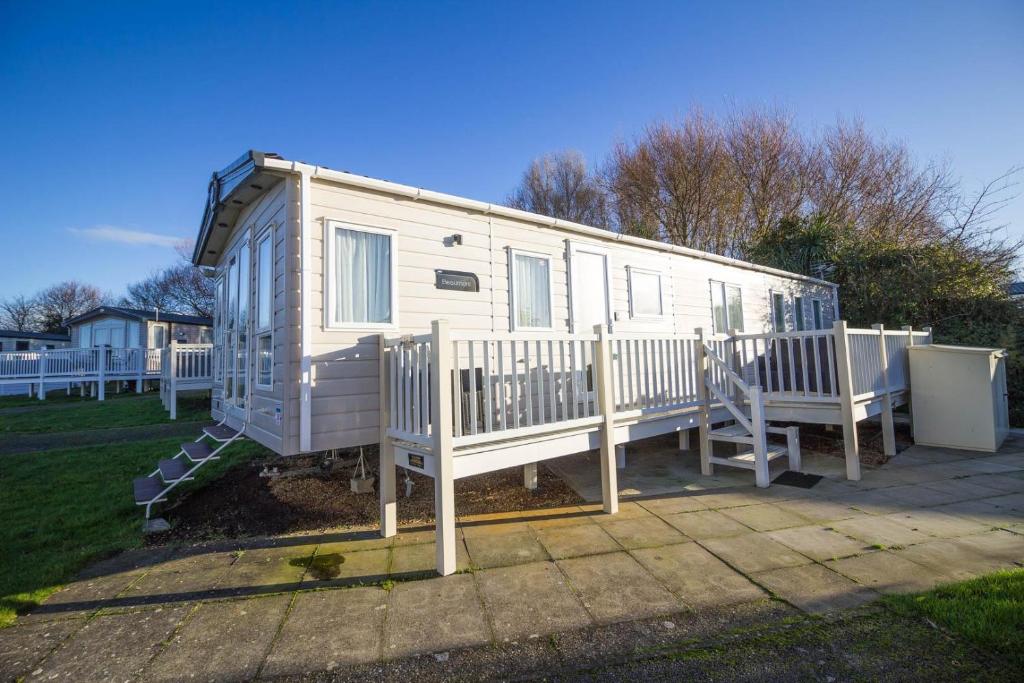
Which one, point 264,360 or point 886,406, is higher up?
point 264,360

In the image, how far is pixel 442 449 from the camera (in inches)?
124

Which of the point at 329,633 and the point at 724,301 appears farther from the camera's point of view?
the point at 724,301

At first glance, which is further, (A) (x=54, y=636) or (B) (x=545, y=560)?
(B) (x=545, y=560)

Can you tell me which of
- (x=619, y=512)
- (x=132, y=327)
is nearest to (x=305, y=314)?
(x=619, y=512)

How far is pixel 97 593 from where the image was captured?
9.63 feet

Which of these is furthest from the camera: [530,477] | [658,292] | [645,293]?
[658,292]

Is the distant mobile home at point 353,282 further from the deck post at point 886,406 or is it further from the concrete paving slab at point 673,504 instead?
the deck post at point 886,406

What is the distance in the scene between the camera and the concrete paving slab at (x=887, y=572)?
2670 mm

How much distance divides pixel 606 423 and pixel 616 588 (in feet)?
5.61

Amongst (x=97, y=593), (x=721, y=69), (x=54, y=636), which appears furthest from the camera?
(x=721, y=69)

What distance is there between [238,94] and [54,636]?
34.6ft

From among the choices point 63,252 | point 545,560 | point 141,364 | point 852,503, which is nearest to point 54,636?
point 545,560

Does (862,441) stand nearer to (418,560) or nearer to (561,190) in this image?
(418,560)

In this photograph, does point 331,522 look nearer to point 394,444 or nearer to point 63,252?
point 394,444
